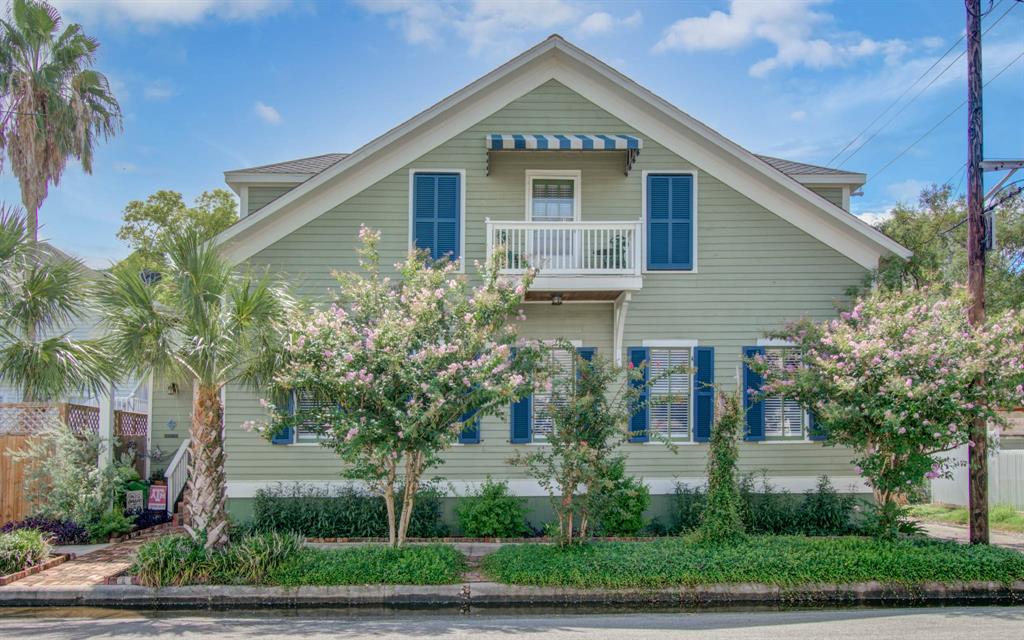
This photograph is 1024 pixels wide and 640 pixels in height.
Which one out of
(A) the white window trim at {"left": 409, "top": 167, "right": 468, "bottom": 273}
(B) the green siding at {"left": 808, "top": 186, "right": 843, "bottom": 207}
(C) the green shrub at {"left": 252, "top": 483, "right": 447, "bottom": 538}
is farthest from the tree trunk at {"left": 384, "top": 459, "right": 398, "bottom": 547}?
(B) the green siding at {"left": 808, "top": 186, "right": 843, "bottom": 207}

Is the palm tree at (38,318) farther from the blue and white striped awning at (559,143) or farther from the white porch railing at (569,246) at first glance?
the blue and white striped awning at (559,143)

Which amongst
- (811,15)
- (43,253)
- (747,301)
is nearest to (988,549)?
(747,301)

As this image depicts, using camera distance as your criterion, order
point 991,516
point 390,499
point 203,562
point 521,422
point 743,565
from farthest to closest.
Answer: point 991,516
point 521,422
point 390,499
point 743,565
point 203,562

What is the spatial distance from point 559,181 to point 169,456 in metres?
9.63

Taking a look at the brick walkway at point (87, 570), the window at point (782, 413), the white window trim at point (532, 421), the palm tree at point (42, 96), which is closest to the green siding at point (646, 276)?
the white window trim at point (532, 421)

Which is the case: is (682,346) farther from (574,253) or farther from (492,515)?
(492,515)

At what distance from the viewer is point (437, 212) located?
14242 millimetres

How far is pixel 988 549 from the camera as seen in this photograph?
1106 cm

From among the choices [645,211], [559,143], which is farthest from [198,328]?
[645,211]

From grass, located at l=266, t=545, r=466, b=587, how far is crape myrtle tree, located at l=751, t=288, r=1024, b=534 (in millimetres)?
5984

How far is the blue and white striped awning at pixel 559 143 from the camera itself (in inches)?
537

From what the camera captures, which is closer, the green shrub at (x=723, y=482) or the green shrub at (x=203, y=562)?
the green shrub at (x=203, y=562)

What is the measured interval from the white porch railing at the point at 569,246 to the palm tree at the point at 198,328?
14.4 feet

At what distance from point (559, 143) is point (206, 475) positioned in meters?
7.74
